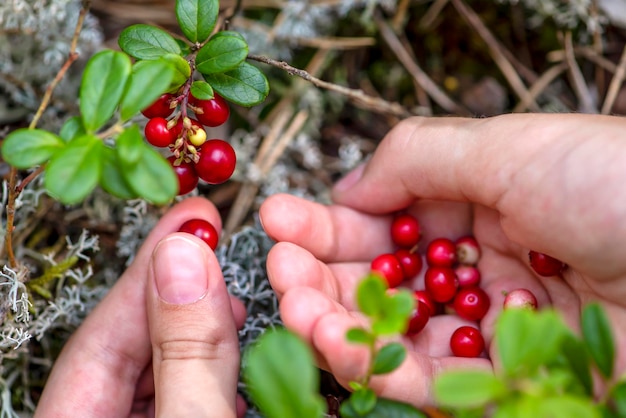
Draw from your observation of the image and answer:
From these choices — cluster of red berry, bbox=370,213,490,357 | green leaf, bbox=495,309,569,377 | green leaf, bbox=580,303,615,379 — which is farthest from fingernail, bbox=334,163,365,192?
green leaf, bbox=495,309,569,377

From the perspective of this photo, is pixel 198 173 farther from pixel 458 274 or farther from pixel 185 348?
pixel 458 274

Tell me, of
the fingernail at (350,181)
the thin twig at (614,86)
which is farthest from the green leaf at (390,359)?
the thin twig at (614,86)

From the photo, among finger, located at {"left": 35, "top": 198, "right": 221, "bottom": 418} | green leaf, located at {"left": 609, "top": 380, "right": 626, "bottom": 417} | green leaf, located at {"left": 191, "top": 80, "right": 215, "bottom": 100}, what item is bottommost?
finger, located at {"left": 35, "top": 198, "right": 221, "bottom": 418}

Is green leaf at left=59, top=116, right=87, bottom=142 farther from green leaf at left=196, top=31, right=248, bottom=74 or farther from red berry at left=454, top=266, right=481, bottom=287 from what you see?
red berry at left=454, top=266, right=481, bottom=287

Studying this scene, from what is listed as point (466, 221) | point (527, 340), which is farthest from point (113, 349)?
point (527, 340)

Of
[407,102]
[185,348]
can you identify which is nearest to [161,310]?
[185,348]

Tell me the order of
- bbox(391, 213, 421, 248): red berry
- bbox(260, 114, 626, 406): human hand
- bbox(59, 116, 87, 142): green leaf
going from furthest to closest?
bbox(391, 213, 421, 248): red berry, bbox(260, 114, 626, 406): human hand, bbox(59, 116, 87, 142): green leaf

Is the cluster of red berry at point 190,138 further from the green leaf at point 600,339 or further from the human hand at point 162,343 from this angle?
the green leaf at point 600,339
